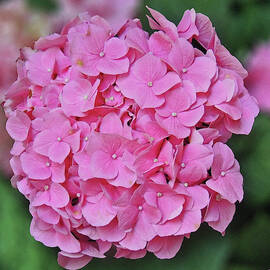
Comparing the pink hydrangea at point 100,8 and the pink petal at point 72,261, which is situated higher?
the pink hydrangea at point 100,8

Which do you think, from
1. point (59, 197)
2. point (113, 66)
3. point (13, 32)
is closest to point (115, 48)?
point (113, 66)

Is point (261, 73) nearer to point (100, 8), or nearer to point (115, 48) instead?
point (100, 8)

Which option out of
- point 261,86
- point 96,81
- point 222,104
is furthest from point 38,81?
point 261,86

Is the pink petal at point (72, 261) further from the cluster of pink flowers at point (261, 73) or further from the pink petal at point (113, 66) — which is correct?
the cluster of pink flowers at point (261, 73)

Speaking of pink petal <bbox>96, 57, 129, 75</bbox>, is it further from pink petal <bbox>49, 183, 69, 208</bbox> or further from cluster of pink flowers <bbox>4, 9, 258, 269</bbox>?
pink petal <bbox>49, 183, 69, 208</bbox>

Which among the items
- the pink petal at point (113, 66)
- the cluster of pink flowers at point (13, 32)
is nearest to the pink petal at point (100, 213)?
the pink petal at point (113, 66)

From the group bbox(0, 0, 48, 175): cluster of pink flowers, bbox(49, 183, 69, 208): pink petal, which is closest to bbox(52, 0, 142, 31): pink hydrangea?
bbox(0, 0, 48, 175): cluster of pink flowers

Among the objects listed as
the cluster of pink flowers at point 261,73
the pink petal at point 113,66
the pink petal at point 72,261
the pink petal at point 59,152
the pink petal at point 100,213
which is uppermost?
the pink petal at point 113,66
